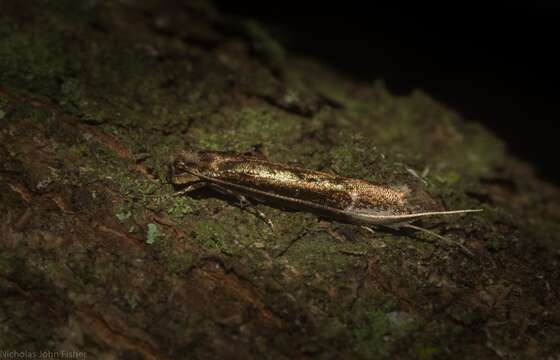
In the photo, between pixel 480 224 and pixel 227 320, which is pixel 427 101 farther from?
pixel 227 320

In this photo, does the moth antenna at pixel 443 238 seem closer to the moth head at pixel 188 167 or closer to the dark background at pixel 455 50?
the moth head at pixel 188 167

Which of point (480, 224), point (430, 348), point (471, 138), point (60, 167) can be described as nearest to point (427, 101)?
point (471, 138)

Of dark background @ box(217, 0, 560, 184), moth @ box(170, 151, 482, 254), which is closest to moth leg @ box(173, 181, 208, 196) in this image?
moth @ box(170, 151, 482, 254)

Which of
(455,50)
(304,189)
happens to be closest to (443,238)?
(304,189)

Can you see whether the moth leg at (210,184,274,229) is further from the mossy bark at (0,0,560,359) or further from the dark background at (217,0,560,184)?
the dark background at (217,0,560,184)

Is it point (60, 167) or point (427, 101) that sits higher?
point (427, 101)

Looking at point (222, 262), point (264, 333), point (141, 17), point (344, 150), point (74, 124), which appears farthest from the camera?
point (141, 17)

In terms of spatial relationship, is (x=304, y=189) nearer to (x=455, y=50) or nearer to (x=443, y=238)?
(x=443, y=238)
